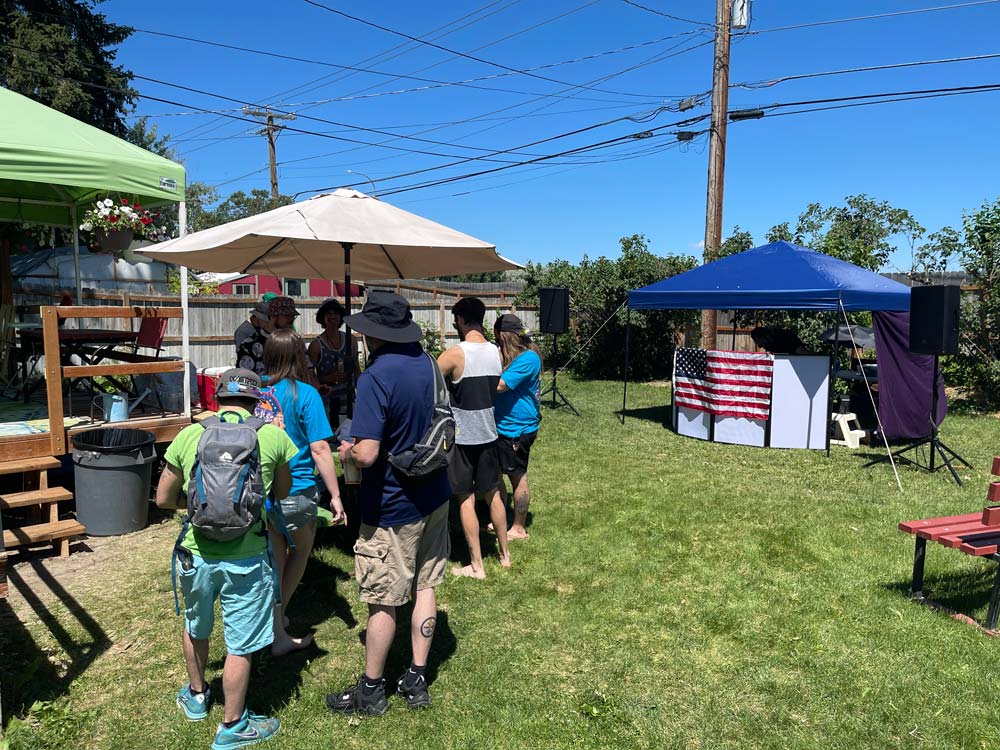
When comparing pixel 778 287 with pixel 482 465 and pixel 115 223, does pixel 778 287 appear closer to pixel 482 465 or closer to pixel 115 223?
pixel 482 465

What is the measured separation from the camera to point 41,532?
4699 mm

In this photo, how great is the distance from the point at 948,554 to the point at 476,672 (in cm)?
368

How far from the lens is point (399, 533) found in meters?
2.86

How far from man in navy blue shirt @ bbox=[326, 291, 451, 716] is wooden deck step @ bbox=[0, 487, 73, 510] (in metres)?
3.10

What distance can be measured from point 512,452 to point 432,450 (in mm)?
2000

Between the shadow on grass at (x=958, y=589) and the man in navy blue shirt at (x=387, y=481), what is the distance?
3231 millimetres

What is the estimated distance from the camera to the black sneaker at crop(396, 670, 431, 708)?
119 inches

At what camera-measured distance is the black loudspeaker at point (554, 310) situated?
11.6 m

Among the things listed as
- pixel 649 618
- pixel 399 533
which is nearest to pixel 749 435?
pixel 649 618

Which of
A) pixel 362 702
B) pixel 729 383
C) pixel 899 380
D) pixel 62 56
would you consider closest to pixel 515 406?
pixel 362 702

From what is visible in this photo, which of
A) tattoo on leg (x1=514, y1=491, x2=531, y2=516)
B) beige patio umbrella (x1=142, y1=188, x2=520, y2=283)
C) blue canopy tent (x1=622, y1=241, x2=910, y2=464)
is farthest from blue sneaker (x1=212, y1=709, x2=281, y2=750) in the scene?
blue canopy tent (x1=622, y1=241, x2=910, y2=464)

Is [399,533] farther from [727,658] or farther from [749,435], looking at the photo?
[749,435]

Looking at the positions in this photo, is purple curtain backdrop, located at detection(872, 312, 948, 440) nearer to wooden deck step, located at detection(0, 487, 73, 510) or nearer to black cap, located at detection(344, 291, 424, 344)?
black cap, located at detection(344, 291, 424, 344)

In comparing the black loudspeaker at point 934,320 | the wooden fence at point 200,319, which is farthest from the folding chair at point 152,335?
the black loudspeaker at point 934,320
